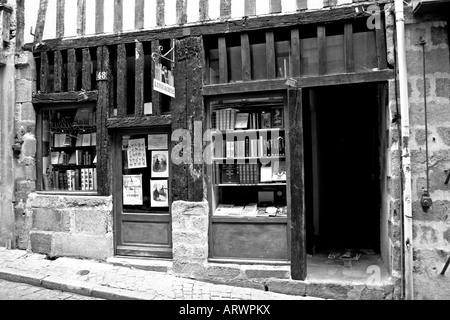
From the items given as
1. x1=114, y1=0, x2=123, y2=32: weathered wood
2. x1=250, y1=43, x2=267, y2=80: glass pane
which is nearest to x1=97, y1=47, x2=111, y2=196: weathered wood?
x1=114, y1=0, x2=123, y2=32: weathered wood

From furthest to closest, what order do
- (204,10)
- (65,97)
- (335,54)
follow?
(65,97) → (204,10) → (335,54)

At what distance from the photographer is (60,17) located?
579 cm

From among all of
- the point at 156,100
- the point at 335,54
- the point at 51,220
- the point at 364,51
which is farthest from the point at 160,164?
the point at 364,51

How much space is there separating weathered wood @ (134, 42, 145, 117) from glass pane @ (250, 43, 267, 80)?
164cm

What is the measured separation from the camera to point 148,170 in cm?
560

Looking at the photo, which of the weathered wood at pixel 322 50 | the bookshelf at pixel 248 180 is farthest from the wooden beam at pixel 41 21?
the weathered wood at pixel 322 50

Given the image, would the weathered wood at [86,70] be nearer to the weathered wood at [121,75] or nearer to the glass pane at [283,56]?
the weathered wood at [121,75]

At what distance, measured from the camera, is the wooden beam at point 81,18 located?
18.6 ft

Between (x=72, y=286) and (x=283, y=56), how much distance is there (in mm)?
4142

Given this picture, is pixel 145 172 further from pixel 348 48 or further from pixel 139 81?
pixel 348 48

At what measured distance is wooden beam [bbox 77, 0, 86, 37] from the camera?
18.6 feet

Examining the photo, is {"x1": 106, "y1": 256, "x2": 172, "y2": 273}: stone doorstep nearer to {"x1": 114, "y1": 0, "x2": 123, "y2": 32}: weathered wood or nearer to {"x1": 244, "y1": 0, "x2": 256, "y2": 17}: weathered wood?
{"x1": 114, "y1": 0, "x2": 123, "y2": 32}: weathered wood

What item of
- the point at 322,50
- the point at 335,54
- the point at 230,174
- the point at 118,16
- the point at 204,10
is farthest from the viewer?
the point at 118,16
